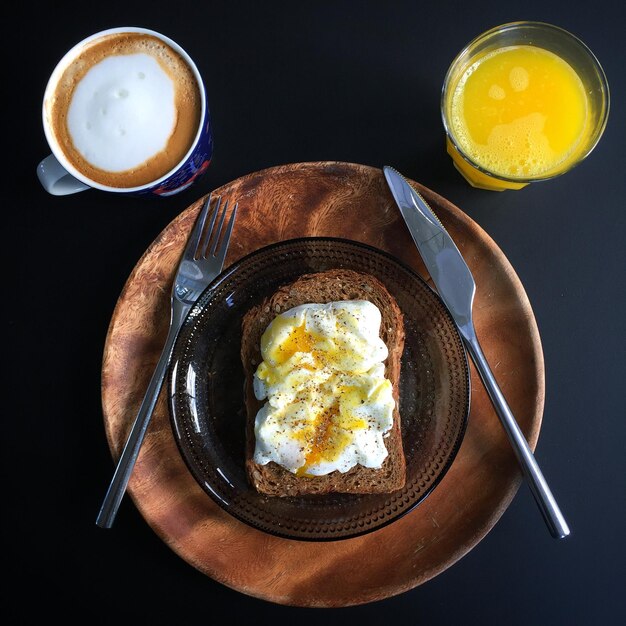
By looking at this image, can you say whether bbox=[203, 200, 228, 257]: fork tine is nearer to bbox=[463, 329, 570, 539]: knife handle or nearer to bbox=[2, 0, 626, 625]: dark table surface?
bbox=[2, 0, 626, 625]: dark table surface

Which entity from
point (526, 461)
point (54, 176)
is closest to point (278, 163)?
point (54, 176)

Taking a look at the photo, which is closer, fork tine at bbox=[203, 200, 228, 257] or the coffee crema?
the coffee crema

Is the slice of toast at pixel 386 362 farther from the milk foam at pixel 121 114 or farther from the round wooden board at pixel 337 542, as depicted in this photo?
the milk foam at pixel 121 114

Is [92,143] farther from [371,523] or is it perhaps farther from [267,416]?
[371,523]

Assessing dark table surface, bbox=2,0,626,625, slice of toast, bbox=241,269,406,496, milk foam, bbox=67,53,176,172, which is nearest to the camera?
milk foam, bbox=67,53,176,172

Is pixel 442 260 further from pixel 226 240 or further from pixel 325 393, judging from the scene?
pixel 226 240

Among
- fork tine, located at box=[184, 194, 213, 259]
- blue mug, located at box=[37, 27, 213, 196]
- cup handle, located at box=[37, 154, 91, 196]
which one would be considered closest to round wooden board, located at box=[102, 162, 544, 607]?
fork tine, located at box=[184, 194, 213, 259]
